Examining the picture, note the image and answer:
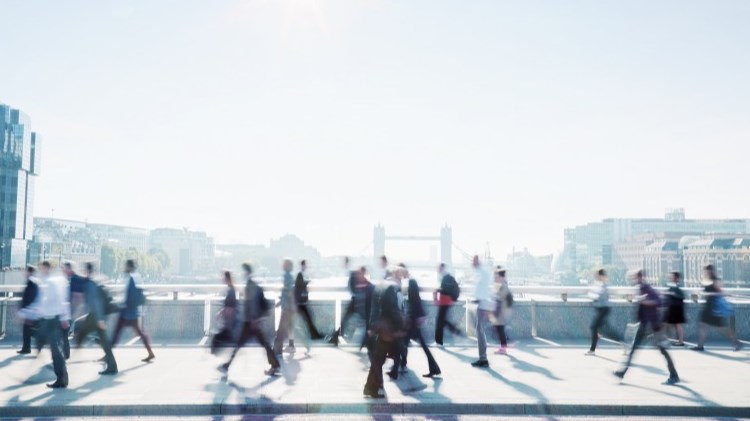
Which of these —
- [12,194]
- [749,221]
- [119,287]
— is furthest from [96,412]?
[749,221]

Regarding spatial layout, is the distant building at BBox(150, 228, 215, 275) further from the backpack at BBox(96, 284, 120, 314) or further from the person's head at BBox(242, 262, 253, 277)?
the person's head at BBox(242, 262, 253, 277)

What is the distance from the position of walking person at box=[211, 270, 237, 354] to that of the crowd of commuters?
0.05 ft

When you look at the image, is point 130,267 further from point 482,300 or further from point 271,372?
point 482,300

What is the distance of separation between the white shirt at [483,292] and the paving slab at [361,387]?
1060 millimetres

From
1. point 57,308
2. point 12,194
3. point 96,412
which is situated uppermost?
point 12,194

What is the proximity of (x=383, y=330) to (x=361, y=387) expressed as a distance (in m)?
1.20

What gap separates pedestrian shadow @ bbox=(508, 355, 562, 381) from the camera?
10.1 metres

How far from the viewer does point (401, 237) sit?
19888 centimetres

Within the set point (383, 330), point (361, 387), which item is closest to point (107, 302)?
point (361, 387)

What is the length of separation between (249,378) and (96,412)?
8.09ft

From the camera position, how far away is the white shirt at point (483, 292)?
11.0 metres

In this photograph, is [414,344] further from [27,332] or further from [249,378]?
[27,332]

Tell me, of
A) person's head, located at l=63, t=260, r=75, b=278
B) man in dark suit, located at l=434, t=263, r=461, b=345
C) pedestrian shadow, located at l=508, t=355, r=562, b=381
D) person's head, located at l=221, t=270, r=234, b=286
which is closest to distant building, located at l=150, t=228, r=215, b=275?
person's head, located at l=63, t=260, r=75, b=278

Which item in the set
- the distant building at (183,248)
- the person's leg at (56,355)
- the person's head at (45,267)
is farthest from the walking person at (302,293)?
the distant building at (183,248)
